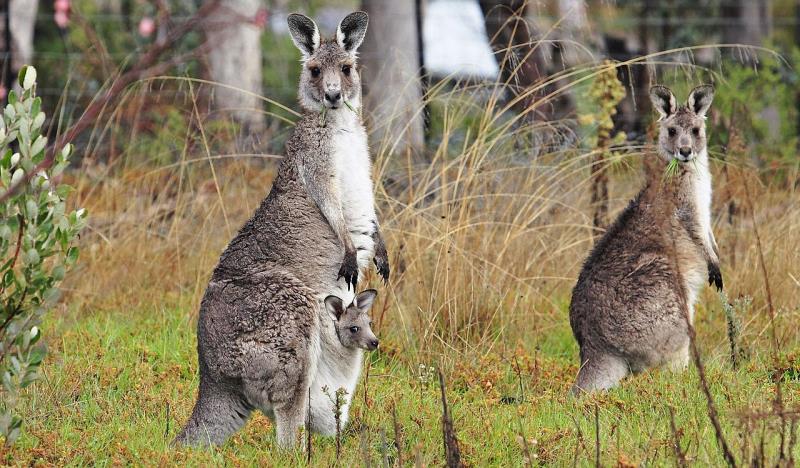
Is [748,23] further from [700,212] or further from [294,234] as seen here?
[294,234]

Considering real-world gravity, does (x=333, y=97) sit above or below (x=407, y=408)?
above

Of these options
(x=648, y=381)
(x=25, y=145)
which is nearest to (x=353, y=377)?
(x=648, y=381)

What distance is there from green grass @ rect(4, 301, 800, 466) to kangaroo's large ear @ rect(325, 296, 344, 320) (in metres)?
0.45

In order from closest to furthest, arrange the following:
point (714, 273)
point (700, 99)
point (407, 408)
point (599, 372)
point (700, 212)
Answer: point (407, 408)
point (599, 372)
point (714, 273)
point (700, 212)
point (700, 99)

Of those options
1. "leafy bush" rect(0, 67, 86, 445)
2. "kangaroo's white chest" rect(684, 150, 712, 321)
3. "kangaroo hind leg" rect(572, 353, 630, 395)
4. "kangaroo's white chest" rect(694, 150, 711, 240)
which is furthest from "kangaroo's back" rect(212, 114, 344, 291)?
"kangaroo's white chest" rect(694, 150, 711, 240)

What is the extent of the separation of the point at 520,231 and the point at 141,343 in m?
2.46

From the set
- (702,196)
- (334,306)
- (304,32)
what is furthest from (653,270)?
(304,32)

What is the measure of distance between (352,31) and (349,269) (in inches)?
53.0

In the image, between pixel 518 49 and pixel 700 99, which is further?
pixel 518 49

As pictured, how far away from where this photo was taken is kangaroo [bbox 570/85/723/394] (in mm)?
6074

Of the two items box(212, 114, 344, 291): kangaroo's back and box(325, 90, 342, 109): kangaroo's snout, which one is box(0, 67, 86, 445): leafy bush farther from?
box(325, 90, 342, 109): kangaroo's snout

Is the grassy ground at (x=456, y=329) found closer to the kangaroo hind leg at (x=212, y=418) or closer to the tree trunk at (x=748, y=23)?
the kangaroo hind leg at (x=212, y=418)

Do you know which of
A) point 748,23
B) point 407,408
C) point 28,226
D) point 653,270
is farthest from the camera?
point 748,23

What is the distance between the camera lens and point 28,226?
158 inches
